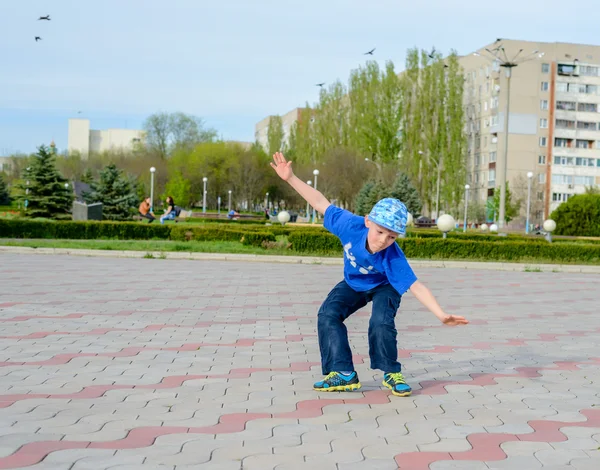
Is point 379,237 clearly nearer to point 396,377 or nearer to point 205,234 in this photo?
point 396,377

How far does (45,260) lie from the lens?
1683cm

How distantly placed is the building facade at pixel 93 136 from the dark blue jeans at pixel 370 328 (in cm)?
15326

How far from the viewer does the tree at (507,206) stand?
67.5m

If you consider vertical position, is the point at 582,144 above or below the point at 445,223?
above

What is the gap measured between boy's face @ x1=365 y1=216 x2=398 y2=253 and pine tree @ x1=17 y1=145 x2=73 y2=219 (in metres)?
33.8

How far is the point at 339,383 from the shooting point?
5.01 meters

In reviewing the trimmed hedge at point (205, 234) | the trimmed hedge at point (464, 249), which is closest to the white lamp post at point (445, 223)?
the trimmed hedge at point (464, 249)

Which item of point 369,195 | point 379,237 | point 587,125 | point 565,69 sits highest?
point 565,69

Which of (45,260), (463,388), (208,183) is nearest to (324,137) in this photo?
(208,183)

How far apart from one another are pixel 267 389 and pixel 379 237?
1.30 m

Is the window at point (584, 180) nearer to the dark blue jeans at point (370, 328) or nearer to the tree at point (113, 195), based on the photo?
the tree at point (113, 195)

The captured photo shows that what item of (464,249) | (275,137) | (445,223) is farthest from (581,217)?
(275,137)

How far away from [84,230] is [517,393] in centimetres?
2183

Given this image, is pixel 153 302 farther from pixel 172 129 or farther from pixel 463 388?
pixel 172 129
